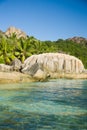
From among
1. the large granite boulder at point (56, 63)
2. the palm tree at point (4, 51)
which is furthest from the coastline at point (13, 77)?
the palm tree at point (4, 51)

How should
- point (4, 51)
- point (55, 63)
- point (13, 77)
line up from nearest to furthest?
point (13, 77), point (55, 63), point (4, 51)

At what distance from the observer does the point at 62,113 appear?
13258 mm

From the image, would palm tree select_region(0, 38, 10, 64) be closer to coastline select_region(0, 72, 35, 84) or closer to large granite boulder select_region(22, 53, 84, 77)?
large granite boulder select_region(22, 53, 84, 77)

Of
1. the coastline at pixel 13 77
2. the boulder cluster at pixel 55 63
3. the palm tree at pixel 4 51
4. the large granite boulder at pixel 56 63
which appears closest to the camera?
the coastline at pixel 13 77

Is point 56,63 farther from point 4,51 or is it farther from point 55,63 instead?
point 4,51

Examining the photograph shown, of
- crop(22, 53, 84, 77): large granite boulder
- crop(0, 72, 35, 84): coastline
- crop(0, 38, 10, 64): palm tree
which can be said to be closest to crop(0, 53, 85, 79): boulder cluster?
crop(22, 53, 84, 77): large granite boulder

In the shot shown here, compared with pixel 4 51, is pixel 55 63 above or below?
below

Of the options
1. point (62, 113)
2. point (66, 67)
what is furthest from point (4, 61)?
point (62, 113)

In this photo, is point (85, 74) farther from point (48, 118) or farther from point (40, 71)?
point (48, 118)

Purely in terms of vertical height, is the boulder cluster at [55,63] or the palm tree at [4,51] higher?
the palm tree at [4,51]

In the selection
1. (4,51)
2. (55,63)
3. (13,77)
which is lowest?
(13,77)

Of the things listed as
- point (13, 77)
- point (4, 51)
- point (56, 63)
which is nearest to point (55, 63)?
point (56, 63)

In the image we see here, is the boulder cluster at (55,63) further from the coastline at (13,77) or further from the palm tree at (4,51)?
the coastline at (13,77)

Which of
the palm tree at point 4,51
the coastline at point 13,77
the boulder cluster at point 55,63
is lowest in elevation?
the coastline at point 13,77
